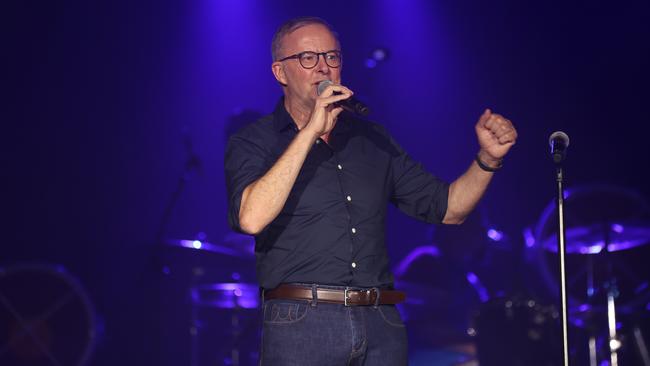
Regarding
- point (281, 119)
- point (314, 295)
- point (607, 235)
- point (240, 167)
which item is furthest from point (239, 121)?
point (314, 295)

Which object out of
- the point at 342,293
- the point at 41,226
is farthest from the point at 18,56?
the point at 342,293

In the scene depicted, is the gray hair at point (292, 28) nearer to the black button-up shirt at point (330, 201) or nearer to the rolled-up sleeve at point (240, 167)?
the black button-up shirt at point (330, 201)

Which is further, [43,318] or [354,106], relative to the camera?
[43,318]

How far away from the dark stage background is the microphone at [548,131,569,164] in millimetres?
2858

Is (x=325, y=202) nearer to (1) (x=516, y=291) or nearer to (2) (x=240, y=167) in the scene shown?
(2) (x=240, y=167)

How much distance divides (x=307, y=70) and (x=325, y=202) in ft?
1.56

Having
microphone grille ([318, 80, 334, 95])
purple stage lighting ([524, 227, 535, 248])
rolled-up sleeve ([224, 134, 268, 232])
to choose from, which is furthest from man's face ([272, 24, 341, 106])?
purple stage lighting ([524, 227, 535, 248])

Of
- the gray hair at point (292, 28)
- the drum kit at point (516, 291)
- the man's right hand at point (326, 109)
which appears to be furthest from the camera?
the drum kit at point (516, 291)

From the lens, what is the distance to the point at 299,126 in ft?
9.18

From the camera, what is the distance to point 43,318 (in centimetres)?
554

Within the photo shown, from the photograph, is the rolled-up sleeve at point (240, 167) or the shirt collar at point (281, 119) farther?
the shirt collar at point (281, 119)

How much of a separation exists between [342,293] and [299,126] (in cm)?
65

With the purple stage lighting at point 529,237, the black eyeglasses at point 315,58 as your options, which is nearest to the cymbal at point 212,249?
the black eyeglasses at point 315,58

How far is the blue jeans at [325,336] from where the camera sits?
7.85ft
